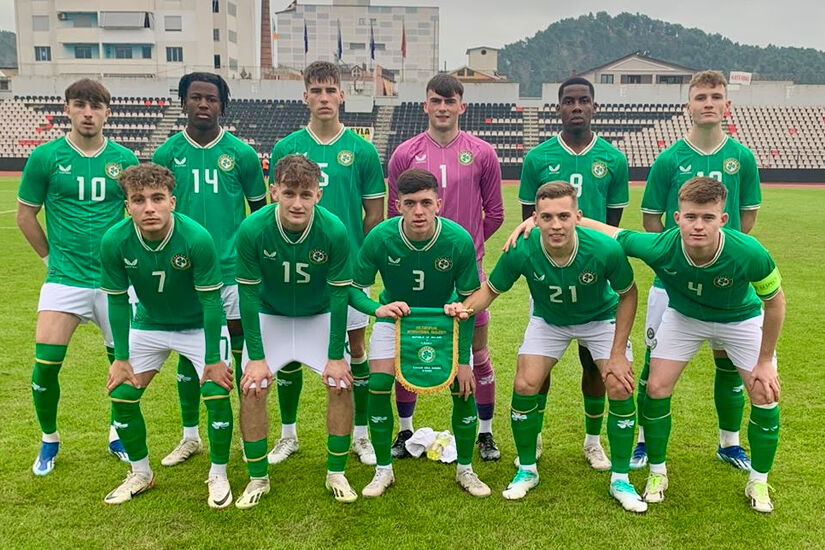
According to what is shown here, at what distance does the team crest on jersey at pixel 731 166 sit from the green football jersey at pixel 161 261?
3.20 metres

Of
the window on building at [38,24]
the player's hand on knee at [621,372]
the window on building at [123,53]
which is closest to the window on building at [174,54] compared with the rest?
the window on building at [123,53]

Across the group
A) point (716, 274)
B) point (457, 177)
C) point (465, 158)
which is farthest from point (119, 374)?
point (716, 274)

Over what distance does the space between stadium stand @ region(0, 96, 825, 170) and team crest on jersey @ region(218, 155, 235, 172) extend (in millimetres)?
33012

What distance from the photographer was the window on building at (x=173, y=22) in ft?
186

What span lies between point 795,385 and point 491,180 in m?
3.21

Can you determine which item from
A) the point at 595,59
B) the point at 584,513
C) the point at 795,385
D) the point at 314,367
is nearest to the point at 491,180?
the point at 314,367

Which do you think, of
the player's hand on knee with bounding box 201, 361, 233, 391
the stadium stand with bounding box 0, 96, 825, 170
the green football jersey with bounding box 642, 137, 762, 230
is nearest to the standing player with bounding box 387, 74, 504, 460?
the green football jersey with bounding box 642, 137, 762, 230

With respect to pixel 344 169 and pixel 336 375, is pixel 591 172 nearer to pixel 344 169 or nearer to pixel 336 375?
pixel 344 169

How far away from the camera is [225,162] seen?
4684 millimetres

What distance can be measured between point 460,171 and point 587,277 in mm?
1239

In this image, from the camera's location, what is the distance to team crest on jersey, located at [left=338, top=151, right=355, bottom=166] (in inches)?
186

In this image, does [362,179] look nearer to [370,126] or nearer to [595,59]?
[370,126]

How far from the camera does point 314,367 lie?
4191mm

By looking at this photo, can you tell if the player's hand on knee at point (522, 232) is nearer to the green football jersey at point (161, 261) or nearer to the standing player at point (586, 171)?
the standing player at point (586, 171)
